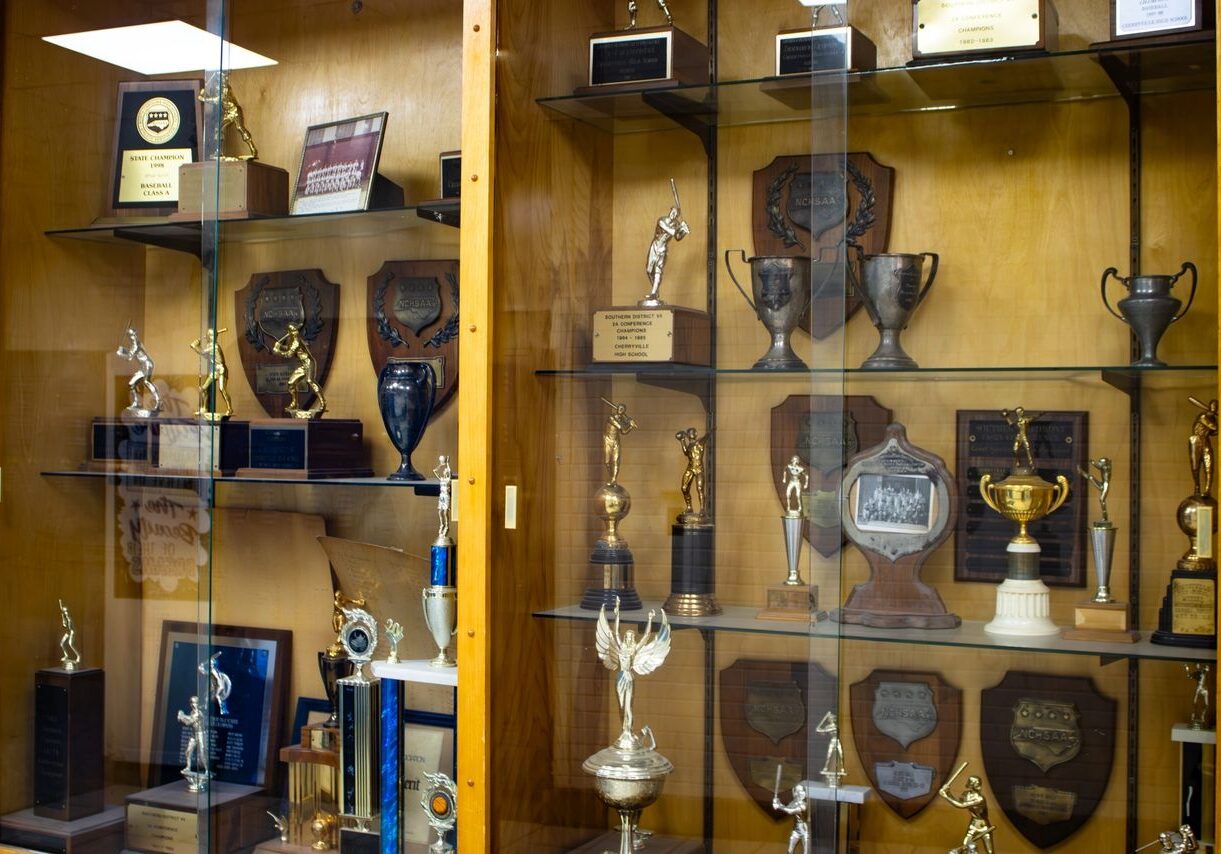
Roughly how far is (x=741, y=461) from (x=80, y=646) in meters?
1.56

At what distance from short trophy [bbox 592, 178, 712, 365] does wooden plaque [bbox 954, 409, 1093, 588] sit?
474mm

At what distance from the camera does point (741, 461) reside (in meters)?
2.32

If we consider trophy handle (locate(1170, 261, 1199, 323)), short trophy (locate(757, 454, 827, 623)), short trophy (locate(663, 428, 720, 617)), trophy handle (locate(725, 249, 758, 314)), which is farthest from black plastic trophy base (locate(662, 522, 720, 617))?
trophy handle (locate(1170, 261, 1199, 323))

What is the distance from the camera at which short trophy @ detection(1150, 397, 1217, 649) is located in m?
1.97

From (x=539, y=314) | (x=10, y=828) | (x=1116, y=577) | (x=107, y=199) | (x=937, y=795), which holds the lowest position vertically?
(x=10, y=828)

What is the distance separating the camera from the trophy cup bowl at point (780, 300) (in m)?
2.26

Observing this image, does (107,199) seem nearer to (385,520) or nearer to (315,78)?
(315,78)

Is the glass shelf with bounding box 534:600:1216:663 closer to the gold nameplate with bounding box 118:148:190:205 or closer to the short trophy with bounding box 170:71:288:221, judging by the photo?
the short trophy with bounding box 170:71:288:221

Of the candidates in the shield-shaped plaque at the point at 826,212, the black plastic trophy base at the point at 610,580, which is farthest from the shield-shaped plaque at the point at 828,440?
the black plastic trophy base at the point at 610,580

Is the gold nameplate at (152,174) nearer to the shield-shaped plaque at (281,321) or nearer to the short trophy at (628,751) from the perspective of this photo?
the shield-shaped plaque at (281,321)

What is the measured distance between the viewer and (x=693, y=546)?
7.72 feet

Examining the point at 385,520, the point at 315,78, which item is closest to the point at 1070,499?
the point at 385,520

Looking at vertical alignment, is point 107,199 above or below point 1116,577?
above

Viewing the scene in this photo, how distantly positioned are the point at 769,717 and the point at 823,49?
113 centimetres
